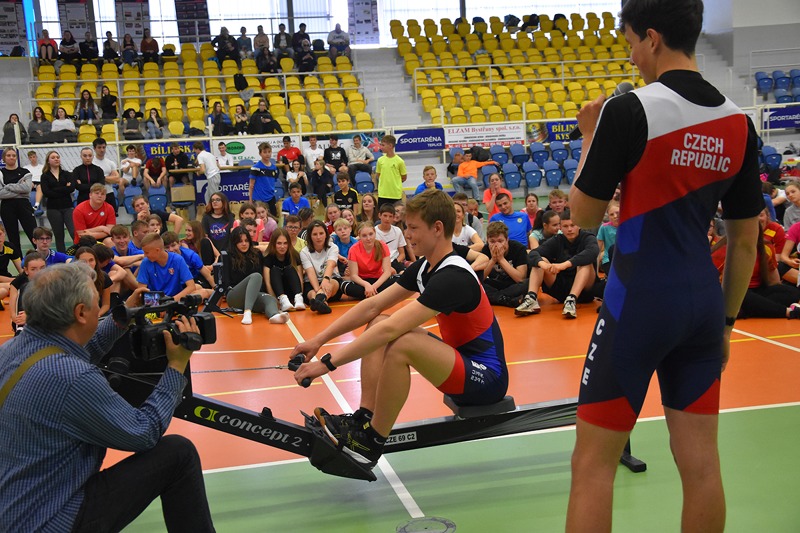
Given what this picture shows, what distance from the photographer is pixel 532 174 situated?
1678 centimetres

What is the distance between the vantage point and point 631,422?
2.13 meters

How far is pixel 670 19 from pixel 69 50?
66.9 feet

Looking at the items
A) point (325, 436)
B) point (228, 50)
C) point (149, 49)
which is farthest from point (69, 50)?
point (325, 436)

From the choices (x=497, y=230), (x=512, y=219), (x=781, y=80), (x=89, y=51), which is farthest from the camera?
(x=781, y=80)

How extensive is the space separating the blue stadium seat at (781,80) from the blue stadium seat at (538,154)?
783cm

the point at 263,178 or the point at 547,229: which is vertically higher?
the point at 263,178

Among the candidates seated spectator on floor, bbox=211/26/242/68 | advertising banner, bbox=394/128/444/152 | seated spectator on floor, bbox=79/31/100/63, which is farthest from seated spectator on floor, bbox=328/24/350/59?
seated spectator on floor, bbox=79/31/100/63

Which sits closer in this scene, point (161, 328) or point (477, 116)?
point (161, 328)

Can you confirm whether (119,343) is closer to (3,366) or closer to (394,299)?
(3,366)

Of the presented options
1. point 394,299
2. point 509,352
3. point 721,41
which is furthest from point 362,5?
point 394,299

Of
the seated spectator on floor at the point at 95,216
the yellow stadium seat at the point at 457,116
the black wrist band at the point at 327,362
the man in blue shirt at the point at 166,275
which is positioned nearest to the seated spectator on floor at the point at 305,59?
the yellow stadium seat at the point at 457,116

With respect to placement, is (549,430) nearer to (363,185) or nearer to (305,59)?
(363,185)

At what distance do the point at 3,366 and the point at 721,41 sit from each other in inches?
954

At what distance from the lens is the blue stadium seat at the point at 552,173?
16734 millimetres
